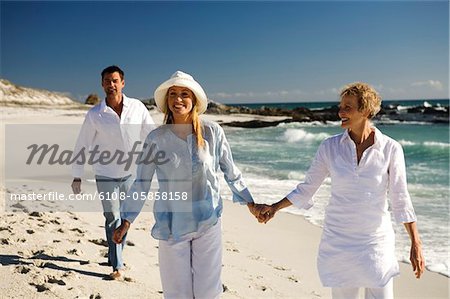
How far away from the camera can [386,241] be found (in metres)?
2.89

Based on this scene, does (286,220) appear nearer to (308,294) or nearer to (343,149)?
(308,294)

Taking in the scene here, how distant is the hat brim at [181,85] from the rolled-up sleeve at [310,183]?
807mm

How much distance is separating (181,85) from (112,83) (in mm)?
1700

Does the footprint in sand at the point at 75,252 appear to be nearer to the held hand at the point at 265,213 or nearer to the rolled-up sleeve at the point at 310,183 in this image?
the held hand at the point at 265,213

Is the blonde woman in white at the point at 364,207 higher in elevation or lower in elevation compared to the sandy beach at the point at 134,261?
higher

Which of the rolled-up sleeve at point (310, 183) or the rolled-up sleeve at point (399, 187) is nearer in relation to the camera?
the rolled-up sleeve at point (399, 187)

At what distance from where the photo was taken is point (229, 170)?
128 inches

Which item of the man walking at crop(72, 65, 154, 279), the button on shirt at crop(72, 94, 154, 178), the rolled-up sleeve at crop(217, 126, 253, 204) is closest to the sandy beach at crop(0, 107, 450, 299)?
the man walking at crop(72, 65, 154, 279)

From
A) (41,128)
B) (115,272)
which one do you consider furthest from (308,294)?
(41,128)

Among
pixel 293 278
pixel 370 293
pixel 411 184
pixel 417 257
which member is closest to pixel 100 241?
pixel 293 278

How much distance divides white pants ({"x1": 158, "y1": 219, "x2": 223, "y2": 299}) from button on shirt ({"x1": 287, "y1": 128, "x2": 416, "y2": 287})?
0.70 metres

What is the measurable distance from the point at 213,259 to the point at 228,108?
2084 inches

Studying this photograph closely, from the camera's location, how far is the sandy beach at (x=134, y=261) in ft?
13.8

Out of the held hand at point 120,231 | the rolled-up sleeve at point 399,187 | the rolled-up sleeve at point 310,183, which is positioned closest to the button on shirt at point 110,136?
the held hand at point 120,231
